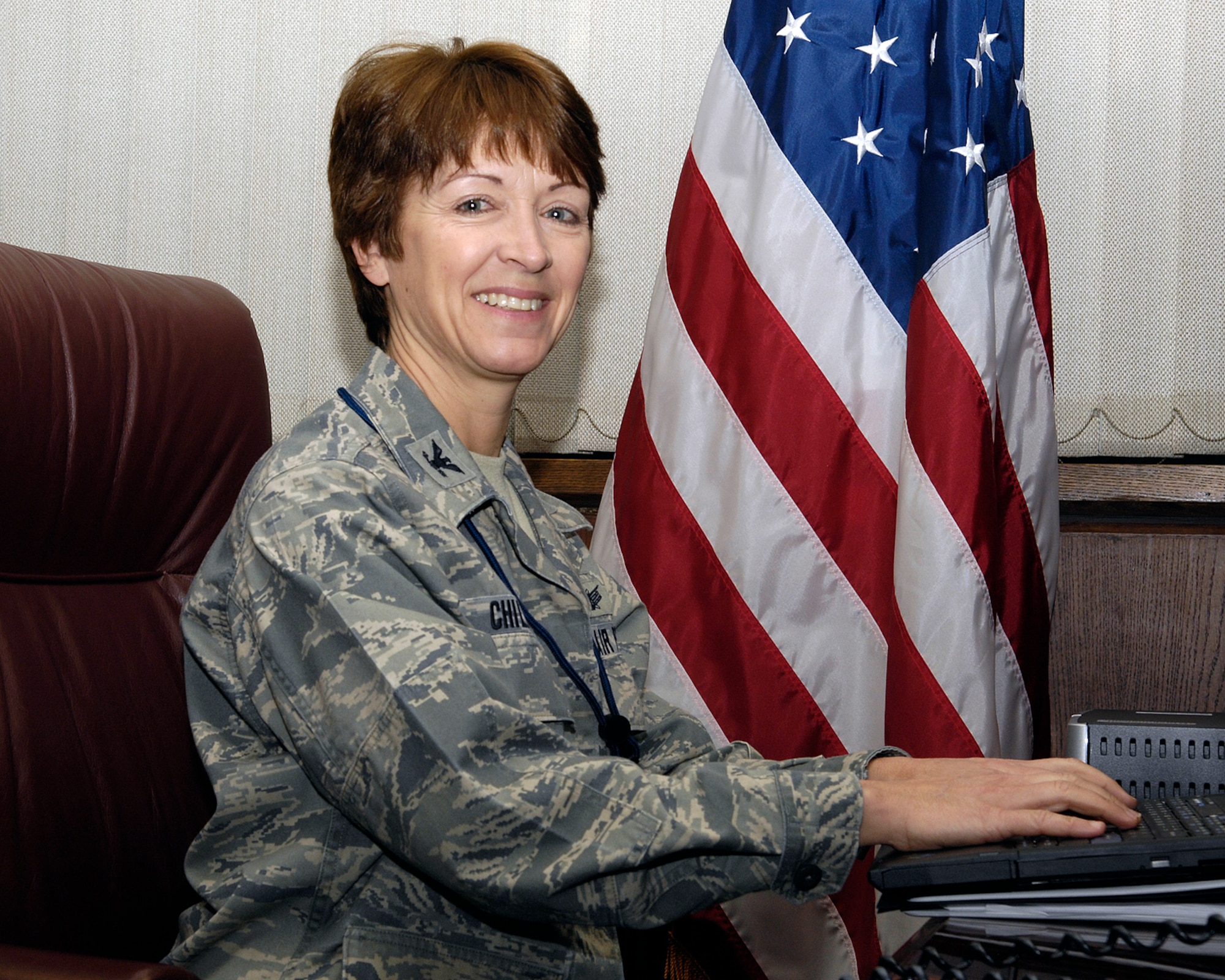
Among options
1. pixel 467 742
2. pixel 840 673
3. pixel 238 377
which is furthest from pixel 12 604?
pixel 840 673

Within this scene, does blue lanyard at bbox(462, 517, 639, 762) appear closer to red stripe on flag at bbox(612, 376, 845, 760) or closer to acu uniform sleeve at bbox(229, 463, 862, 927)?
acu uniform sleeve at bbox(229, 463, 862, 927)

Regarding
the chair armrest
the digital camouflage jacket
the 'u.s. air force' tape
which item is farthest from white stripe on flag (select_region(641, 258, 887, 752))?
the chair armrest

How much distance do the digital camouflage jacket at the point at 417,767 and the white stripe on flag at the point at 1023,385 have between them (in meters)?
0.66

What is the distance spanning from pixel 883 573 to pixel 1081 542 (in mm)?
470

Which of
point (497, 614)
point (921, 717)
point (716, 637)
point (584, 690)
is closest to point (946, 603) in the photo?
point (921, 717)

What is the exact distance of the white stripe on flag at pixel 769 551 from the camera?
153 cm

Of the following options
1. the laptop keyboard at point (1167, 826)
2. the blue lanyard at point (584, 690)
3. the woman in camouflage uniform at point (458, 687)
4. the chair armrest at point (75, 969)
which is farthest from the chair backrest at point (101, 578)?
the laptop keyboard at point (1167, 826)

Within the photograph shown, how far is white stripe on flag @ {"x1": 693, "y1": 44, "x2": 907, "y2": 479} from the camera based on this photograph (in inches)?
60.7

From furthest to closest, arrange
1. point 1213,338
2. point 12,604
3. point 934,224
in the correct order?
1. point 1213,338
2. point 934,224
3. point 12,604

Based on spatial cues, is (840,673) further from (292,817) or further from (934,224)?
(292,817)

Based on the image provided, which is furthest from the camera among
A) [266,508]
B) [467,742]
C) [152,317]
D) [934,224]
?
[934,224]

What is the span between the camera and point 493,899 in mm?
801

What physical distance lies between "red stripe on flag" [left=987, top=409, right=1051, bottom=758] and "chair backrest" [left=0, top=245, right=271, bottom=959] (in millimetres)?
982

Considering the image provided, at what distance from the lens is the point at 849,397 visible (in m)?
1.55
